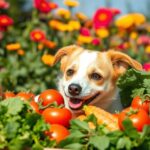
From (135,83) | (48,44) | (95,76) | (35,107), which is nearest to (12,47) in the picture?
(48,44)

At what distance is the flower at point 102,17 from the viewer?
681cm

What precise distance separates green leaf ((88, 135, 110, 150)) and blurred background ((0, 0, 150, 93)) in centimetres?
358

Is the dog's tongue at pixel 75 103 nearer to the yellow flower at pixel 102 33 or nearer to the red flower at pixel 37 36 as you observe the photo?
the red flower at pixel 37 36

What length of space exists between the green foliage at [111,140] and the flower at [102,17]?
4.45 m

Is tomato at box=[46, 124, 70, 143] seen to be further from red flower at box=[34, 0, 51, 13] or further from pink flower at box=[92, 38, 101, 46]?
red flower at box=[34, 0, 51, 13]

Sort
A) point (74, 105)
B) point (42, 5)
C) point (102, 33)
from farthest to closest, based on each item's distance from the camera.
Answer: point (102, 33) → point (42, 5) → point (74, 105)

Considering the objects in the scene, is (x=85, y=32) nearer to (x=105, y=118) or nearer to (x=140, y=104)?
(x=140, y=104)

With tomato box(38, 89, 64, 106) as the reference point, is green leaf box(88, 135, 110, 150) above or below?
above

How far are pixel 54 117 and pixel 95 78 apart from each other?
112 centimetres

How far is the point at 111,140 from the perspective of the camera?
7.81 ft

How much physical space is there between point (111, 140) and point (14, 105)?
1.47 ft

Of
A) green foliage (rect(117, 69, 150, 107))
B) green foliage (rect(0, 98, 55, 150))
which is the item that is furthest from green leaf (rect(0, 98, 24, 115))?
green foliage (rect(117, 69, 150, 107))

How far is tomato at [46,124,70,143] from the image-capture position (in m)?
2.55

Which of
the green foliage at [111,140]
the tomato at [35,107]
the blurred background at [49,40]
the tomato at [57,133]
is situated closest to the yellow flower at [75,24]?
the blurred background at [49,40]
